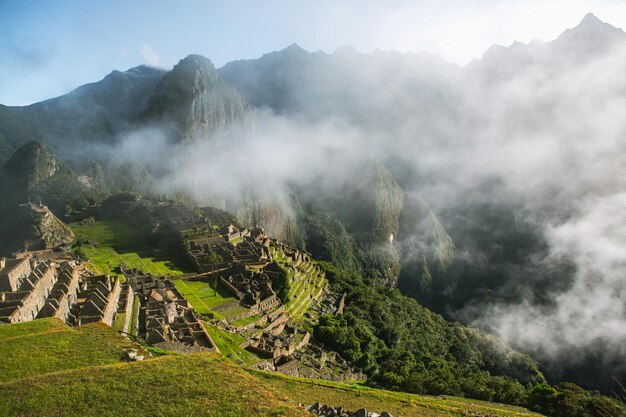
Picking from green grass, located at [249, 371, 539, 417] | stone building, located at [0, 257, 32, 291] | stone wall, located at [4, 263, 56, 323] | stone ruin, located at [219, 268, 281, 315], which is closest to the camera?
green grass, located at [249, 371, 539, 417]

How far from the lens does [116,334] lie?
19.3m

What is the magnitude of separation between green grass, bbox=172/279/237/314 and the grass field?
469 centimetres

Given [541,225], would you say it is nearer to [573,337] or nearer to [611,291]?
[611,291]

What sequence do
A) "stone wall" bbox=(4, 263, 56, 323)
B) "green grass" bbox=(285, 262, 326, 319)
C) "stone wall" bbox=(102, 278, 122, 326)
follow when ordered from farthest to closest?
"green grass" bbox=(285, 262, 326, 319)
"stone wall" bbox=(102, 278, 122, 326)
"stone wall" bbox=(4, 263, 56, 323)

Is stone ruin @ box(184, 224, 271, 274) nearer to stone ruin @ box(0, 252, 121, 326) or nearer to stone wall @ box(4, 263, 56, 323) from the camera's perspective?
stone ruin @ box(0, 252, 121, 326)

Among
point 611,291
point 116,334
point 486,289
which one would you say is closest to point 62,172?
point 116,334

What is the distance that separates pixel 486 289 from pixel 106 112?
175771mm

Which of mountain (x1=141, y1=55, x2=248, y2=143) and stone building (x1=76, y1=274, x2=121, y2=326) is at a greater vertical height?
mountain (x1=141, y1=55, x2=248, y2=143)

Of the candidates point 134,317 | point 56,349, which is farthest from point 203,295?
point 56,349

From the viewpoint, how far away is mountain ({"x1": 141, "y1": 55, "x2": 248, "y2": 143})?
17125 centimetres

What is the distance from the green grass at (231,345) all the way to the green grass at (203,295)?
16.6 ft

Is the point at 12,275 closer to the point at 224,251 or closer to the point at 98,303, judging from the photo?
the point at 98,303

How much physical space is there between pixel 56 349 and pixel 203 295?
26.2m

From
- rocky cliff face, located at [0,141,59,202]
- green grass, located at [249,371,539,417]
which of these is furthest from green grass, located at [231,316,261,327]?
rocky cliff face, located at [0,141,59,202]
